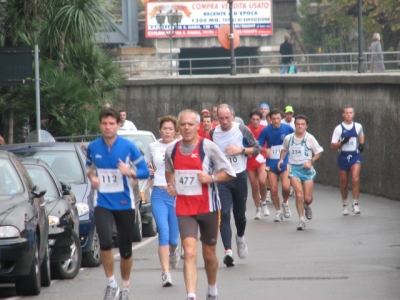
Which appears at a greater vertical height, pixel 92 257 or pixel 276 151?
pixel 276 151

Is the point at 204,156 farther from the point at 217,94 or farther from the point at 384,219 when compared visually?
the point at 217,94

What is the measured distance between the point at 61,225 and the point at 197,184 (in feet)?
8.76

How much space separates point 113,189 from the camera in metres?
9.82

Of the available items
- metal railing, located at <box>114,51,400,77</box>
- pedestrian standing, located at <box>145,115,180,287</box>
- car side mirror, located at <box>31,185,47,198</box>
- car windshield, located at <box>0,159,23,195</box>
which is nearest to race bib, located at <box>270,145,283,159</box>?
pedestrian standing, located at <box>145,115,180,287</box>

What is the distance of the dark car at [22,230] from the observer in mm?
9922

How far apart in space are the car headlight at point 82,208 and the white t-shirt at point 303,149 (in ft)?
15.4

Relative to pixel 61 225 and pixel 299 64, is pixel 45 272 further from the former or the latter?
pixel 299 64

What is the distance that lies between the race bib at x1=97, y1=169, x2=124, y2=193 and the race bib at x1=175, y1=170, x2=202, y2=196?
58 centimetres

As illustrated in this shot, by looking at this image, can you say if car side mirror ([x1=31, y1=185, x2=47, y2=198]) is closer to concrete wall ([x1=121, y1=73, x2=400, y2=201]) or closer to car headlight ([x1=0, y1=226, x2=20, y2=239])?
car headlight ([x1=0, y1=226, x2=20, y2=239])

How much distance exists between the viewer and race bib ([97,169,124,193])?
983 centimetres

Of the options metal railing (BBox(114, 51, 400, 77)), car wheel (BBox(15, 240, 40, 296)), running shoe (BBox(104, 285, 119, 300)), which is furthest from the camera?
metal railing (BBox(114, 51, 400, 77))

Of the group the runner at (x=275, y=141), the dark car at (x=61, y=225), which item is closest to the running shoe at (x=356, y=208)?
the runner at (x=275, y=141)

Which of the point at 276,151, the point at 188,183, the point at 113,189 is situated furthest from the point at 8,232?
→ the point at 276,151

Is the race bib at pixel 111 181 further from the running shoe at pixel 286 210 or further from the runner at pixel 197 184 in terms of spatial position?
the running shoe at pixel 286 210
